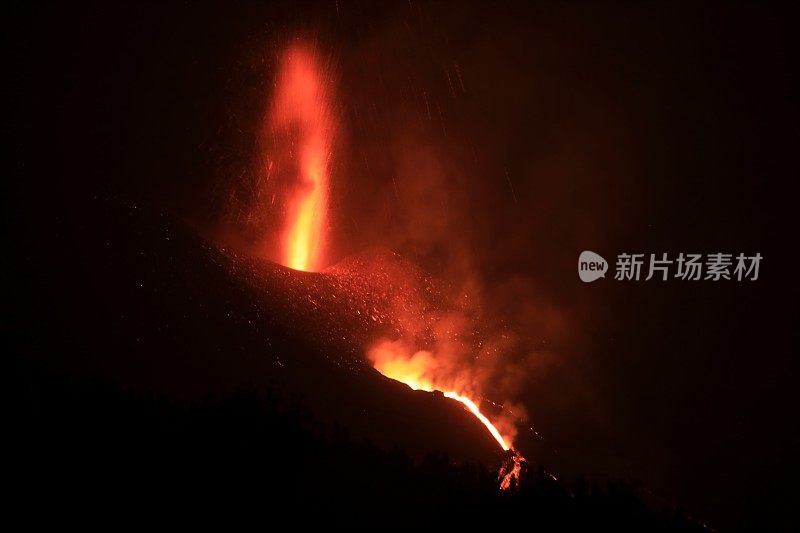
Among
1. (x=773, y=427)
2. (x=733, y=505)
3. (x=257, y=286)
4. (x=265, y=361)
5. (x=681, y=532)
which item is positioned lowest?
(x=681, y=532)

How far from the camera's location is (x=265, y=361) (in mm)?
10781

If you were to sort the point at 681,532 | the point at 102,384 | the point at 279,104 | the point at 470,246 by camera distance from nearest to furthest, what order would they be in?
the point at 681,532 → the point at 102,384 → the point at 279,104 → the point at 470,246

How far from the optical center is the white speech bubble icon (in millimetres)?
33188

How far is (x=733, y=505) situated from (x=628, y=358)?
7.60 metres

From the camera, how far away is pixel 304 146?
2239 centimetres

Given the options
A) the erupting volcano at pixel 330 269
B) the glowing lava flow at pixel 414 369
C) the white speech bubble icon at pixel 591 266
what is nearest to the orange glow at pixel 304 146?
the erupting volcano at pixel 330 269

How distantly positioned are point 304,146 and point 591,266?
56.0 ft

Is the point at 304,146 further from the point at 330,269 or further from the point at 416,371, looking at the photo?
the point at 416,371

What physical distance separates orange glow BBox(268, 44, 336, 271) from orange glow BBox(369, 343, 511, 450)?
5.07 metres

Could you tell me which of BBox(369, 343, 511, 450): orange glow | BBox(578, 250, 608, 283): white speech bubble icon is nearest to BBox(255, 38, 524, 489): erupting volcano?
BBox(369, 343, 511, 450): orange glow

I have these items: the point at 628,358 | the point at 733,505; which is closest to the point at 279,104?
the point at 628,358

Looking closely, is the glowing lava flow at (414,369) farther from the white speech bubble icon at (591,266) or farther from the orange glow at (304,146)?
the white speech bubble icon at (591,266)

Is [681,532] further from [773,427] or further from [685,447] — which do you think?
[773,427]

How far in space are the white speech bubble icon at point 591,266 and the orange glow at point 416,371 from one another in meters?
16.4
